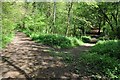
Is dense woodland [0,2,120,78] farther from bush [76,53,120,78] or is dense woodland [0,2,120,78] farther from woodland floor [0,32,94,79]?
woodland floor [0,32,94,79]

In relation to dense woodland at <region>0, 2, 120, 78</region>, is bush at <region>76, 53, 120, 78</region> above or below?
below

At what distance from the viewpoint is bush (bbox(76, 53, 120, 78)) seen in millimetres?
7289

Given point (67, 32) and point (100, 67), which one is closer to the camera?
point (100, 67)

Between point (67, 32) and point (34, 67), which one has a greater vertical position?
point (67, 32)

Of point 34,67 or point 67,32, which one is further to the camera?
point 67,32

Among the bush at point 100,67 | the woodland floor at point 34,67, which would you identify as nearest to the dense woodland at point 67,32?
the bush at point 100,67

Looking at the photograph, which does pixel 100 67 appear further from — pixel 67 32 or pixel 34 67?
pixel 67 32

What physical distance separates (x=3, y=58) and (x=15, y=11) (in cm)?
430

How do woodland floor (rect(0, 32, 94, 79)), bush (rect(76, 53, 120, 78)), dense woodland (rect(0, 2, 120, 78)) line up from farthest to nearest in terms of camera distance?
dense woodland (rect(0, 2, 120, 78)) < bush (rect(76, 53, 120, 78)) < woodland floor (rect(0, 32, 94, 79))

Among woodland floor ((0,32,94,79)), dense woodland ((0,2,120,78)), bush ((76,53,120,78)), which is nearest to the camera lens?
woodland floor ((0,32,94,79))

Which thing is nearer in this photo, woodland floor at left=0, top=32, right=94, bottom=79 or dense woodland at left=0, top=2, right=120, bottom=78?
woodland floor at left=0, top=32, right=94, bottom=79

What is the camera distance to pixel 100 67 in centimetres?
786

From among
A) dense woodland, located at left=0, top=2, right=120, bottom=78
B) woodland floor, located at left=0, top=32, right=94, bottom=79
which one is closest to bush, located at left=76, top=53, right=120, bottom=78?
dense woodland, located at left=0, top=2, right=120, bottom=78

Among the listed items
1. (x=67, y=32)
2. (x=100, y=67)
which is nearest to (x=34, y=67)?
(x=100, y=67)
